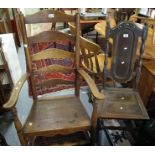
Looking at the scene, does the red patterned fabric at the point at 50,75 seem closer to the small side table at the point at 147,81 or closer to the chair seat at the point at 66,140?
the chair seat at the point at 66,140

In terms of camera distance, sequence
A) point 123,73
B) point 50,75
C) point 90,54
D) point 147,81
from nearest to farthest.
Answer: point 123,73 < point 147,81 < point 90,54 < point 50,75

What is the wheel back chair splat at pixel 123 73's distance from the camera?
4.38ft

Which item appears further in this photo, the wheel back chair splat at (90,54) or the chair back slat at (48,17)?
the wheel back chair splat at (90,54)

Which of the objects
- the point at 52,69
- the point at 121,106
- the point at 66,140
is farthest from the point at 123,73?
the point at 66,140

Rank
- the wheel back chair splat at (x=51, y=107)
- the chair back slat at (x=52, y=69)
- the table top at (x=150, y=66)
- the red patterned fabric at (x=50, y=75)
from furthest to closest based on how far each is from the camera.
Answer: the red patterned fabric at (x=50, y=75) → the table top at (x=150, y=66) → the chair back slat at (x=52, y=69) → the wheel back chair splat at (x=51, y=107)

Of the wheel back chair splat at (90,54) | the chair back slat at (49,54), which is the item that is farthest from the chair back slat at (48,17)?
the wheel back chair splat at (90,54)

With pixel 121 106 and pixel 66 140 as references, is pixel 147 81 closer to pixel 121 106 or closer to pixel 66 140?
pixel 121 106

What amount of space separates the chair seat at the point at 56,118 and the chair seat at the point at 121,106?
0.17 metres

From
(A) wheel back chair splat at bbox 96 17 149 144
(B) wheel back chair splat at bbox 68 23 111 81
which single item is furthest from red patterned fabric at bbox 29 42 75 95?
(A) wheel back chair splat at bbox 96 17 149 144

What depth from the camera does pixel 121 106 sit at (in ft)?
4.68

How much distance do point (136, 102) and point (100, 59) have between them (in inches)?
34.5

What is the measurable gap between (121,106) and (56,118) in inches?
20.8
